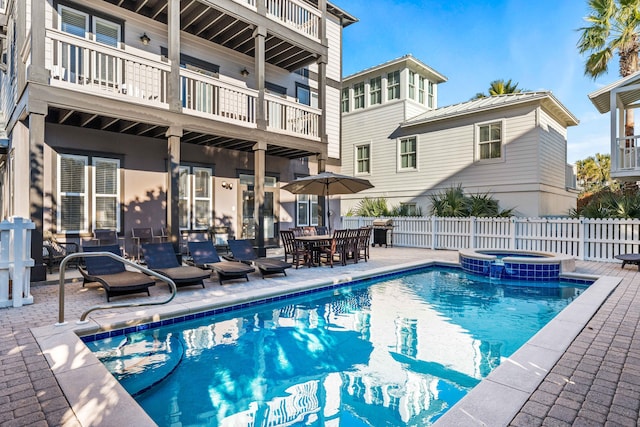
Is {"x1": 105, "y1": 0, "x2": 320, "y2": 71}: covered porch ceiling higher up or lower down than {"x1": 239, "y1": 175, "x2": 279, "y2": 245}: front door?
higher up

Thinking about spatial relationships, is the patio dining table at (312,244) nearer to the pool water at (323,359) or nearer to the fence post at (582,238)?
the pool water at (323,359)

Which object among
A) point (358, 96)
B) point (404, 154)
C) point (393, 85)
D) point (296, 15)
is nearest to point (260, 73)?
point (296, 15)

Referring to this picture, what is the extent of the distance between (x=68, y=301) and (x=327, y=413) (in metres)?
4.79

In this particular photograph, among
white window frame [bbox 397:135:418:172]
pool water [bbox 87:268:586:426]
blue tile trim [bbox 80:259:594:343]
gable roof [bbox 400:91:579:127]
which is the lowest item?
pool water [bbox 87:268:586:426]

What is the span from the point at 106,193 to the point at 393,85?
1386cm

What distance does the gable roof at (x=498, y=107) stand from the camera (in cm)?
1400

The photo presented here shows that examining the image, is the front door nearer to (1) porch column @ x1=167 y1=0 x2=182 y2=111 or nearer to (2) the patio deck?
(1) porch column @ x1=167 y1=0 x2=182 y2=111

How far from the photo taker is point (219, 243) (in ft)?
38.4

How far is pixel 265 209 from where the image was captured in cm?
1326

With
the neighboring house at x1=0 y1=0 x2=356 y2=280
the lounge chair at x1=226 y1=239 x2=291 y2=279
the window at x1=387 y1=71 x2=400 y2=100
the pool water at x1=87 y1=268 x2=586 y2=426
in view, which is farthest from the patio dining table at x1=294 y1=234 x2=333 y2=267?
the window at x1=387 y1=71 x2=400 y2=100

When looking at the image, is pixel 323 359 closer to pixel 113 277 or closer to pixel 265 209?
pixel 113 277

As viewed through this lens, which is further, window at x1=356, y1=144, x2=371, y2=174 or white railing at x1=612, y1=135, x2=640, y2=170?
window at x1=356, y1=144, x2=371, y2=174

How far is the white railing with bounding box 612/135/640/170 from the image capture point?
1177cm

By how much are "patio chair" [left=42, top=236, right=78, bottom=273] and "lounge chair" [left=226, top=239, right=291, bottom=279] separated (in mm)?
3702
